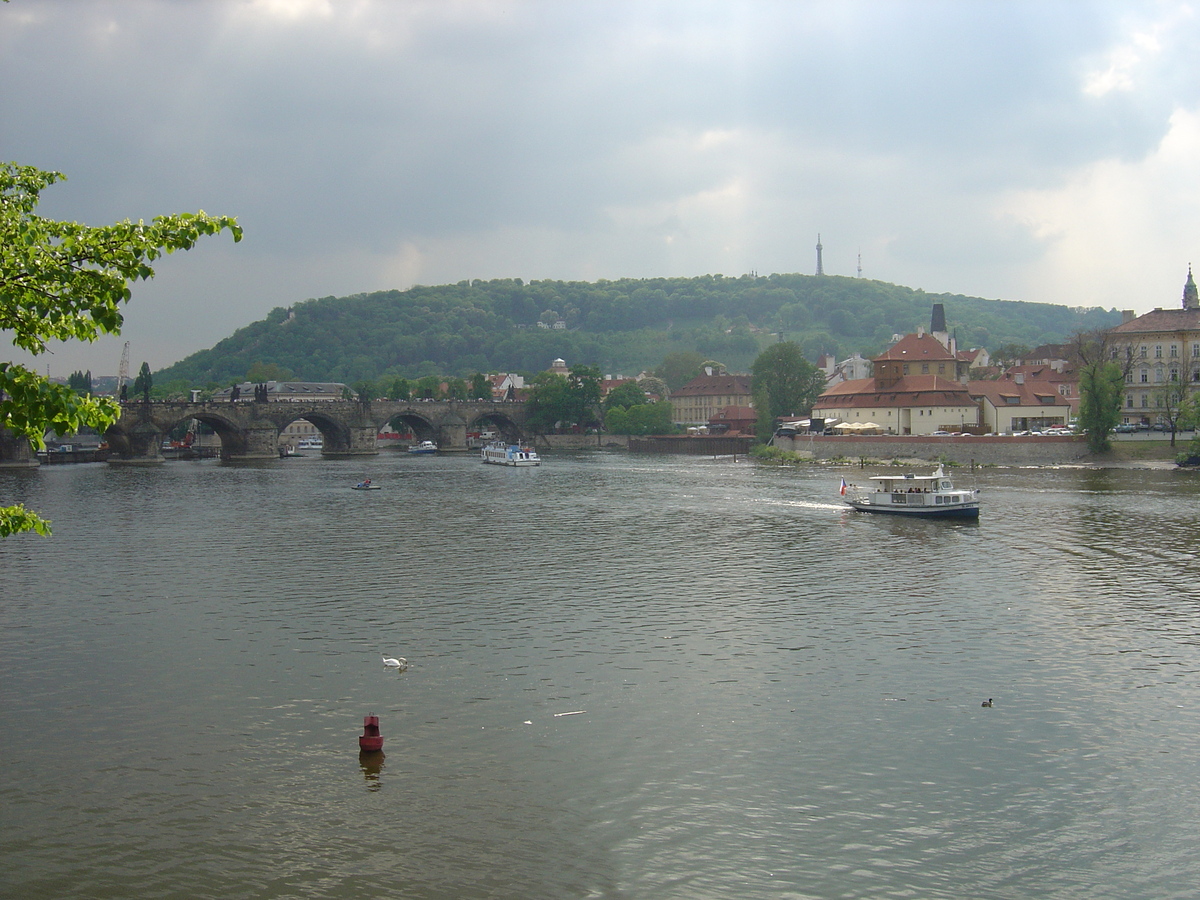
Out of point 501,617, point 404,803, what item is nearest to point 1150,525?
point 501,617

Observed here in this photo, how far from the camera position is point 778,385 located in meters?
143

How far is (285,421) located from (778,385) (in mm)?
70167

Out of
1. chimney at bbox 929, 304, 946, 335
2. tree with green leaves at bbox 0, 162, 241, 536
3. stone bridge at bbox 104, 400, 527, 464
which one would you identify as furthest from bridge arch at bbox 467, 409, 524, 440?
tree with green leaves at bbox 0, 162, 241, 536

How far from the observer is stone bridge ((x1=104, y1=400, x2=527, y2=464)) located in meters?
134

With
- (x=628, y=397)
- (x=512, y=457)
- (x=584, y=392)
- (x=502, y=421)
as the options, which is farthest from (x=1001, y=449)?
(x=502, y=421)

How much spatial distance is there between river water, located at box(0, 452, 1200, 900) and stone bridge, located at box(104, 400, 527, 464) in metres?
92.1

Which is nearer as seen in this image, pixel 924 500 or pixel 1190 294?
pixel 924 500

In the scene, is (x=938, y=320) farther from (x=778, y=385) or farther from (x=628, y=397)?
(x=778, y=385)

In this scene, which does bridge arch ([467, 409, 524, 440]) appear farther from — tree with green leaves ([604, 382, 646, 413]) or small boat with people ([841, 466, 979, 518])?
small boat with people ([841, 466, 979, 518])

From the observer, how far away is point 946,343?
554 ft

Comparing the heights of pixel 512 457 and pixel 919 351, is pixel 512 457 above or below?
below

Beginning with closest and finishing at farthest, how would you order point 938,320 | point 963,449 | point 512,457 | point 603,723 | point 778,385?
1. point 603,723
2. point 963,449
3. point 512,457
4. point 778,385
5. point 938,320

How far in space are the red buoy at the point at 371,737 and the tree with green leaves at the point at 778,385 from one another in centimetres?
12405

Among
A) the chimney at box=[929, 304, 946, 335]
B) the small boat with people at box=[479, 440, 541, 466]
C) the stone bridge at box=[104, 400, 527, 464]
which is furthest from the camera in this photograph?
the chimney at box=[929, 304, 946, 335]
